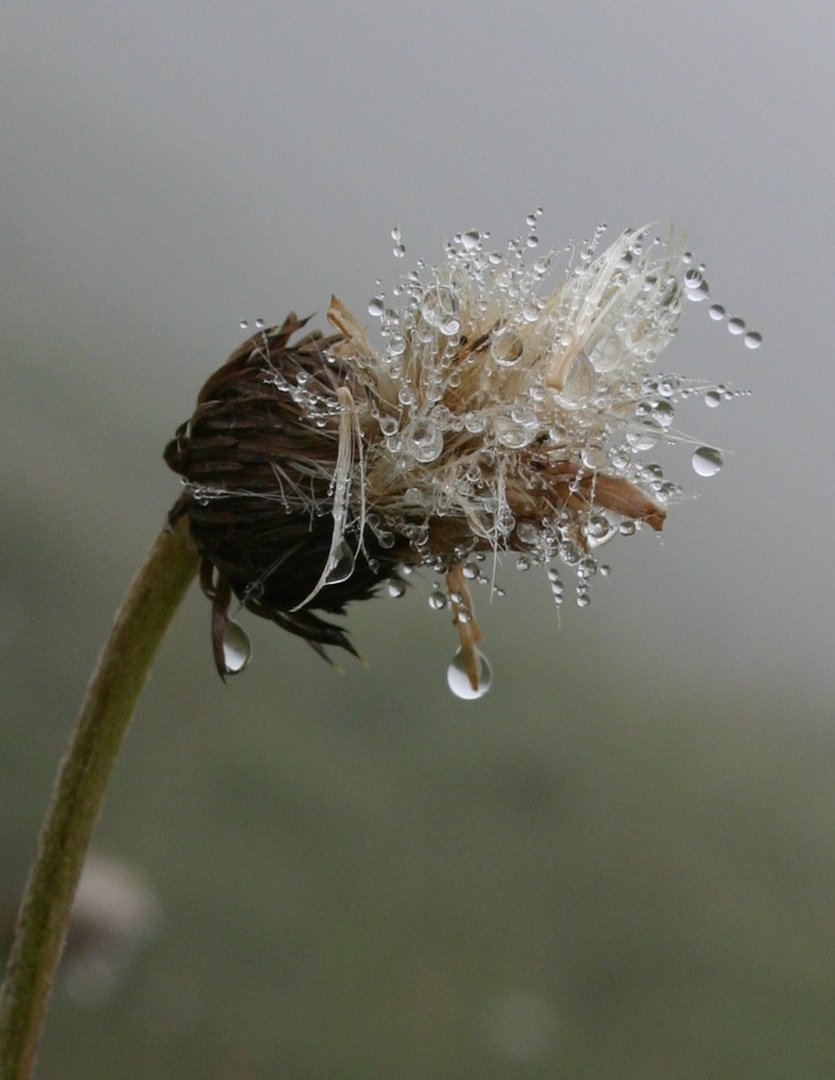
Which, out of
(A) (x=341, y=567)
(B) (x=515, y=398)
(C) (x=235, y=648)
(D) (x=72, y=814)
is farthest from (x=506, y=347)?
(D) (x=72, y=814)

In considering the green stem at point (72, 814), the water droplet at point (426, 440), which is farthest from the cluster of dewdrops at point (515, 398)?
the green stem at point (72, 814)

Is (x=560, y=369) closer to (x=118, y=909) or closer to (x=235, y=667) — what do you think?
(x=235, y=667)

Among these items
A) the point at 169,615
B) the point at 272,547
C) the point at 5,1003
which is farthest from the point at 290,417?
the point at 5,1003

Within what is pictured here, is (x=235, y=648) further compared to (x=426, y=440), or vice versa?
(x=235, y=648)

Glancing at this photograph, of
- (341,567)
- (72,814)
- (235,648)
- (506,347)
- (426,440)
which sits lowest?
(72,814)

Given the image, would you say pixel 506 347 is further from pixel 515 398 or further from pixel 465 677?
pixel 465 677

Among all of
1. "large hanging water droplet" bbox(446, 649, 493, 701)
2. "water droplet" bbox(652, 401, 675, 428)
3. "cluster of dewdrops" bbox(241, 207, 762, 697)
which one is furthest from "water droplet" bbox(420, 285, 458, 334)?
"large hanging water droplet" bbox(446, 649, 493, 701)
